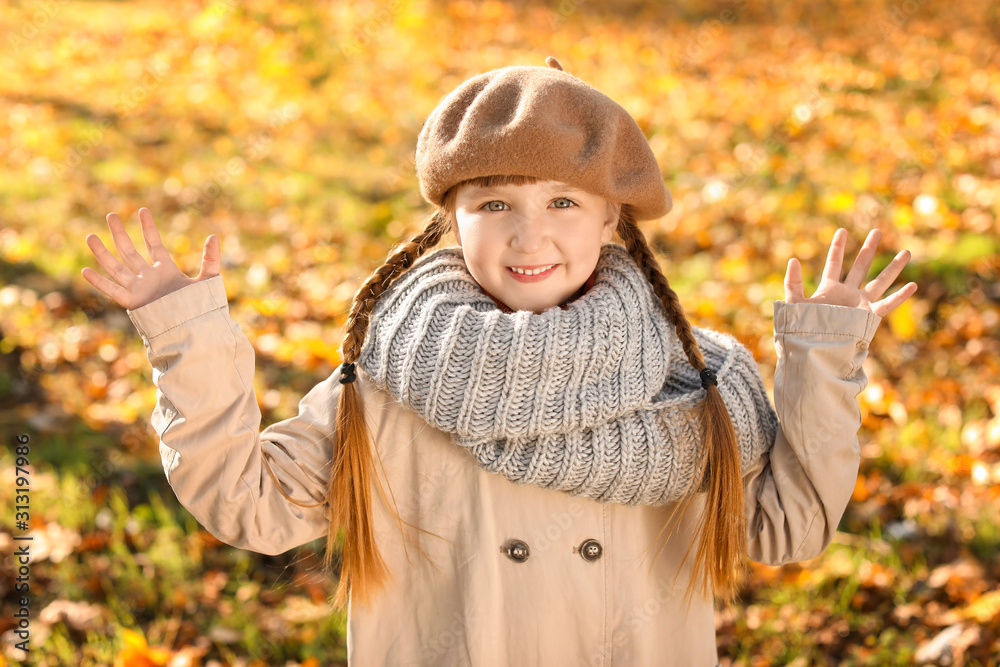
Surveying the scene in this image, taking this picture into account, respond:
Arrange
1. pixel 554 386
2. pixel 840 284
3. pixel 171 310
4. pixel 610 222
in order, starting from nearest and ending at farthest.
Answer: pixel 171 310 < pixel 554 386 < pixel 840 284 < pixel 610 222

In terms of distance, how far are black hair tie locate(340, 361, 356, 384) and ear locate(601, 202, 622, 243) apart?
0.65 metres

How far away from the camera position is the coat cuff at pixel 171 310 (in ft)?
5.07

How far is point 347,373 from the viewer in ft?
5.73

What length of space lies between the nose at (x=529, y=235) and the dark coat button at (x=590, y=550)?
0.65 meters

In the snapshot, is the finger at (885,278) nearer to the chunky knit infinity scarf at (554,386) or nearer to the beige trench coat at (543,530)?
the beige trench coat at (543,530)

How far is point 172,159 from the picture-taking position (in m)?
6.46

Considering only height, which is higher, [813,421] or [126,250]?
[126,250]

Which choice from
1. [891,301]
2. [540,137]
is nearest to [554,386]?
[540,137]

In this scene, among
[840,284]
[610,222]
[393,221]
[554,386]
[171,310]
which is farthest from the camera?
[393,221]

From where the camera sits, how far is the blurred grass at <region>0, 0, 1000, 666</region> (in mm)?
2760

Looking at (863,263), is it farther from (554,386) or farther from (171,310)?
(171,310)

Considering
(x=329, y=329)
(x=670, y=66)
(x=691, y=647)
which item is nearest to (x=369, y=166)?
(x=329, y=329)

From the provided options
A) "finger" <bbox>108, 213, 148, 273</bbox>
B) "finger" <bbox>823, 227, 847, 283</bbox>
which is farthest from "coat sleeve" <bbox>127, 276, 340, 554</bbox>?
"finger" <bbox>823, 227, 847, 283</bbox>

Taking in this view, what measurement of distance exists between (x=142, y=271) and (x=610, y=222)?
1.02 meters
